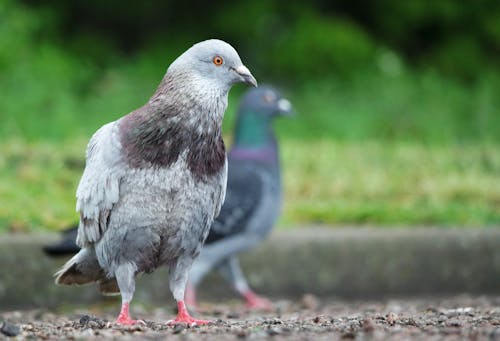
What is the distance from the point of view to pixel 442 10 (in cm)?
1355

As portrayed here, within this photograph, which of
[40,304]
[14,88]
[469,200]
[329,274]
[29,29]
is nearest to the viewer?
[40,304]

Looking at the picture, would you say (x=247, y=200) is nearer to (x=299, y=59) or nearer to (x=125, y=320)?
(x=125, y=320)

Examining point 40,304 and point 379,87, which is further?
point 379,87

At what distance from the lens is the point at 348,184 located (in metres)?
8.53

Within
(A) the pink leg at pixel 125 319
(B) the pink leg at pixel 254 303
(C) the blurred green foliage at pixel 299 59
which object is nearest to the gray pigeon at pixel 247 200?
(B) the pink leg at pixel 254 303

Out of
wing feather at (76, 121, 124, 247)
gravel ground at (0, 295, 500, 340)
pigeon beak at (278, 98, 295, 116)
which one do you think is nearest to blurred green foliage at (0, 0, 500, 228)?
pigeon beak at (278, 98, 295, 116)

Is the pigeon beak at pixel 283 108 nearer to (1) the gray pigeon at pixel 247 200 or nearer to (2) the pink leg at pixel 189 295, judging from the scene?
(1) the gray pigeon at pixel 247 200

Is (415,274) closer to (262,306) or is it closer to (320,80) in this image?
(262,306)

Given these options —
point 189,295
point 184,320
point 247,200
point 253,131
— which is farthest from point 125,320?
point 253,131

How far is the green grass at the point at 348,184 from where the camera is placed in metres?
7.29

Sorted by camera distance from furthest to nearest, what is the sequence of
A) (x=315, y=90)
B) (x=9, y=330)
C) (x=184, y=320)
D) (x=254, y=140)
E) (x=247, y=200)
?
(x=315, y=90) → (x=254, y=140) → (x=247, y=200) → (x=184, y=320) → (x=9, y=330)

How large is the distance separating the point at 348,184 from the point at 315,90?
445 centimetres

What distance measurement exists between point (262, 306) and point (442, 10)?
838cm

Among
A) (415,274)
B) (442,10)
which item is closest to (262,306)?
(415,274)
